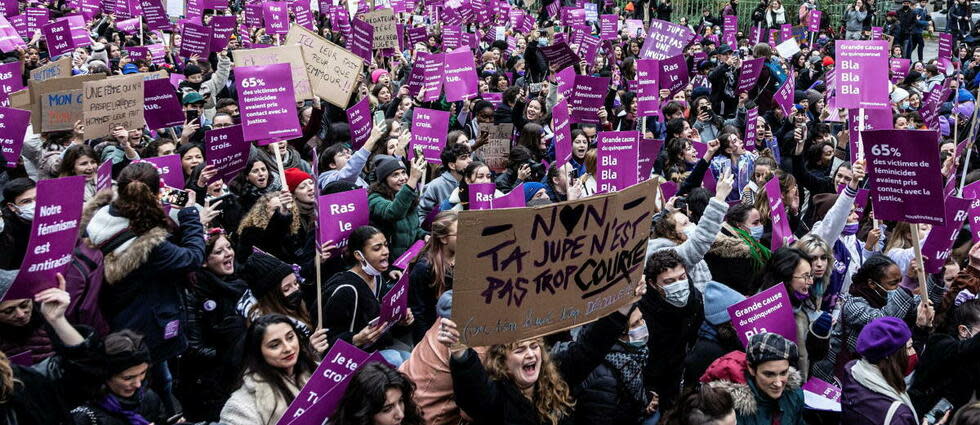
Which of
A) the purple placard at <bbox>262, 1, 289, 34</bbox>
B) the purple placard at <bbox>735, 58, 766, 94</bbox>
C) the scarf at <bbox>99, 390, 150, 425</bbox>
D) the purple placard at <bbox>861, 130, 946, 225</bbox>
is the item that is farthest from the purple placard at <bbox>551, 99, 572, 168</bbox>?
the purple placard at <bbox>262, 1, 289, 34</bbox>

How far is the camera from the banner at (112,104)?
7.88m

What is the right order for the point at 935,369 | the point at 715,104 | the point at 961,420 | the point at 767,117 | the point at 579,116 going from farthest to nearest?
1. the point at 715,104
2. the point at 767,117
3. the point at 579,116
4. the point at 935,369
5. the point at 961,420

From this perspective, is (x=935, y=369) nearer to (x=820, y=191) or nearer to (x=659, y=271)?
(x=659, y=271)

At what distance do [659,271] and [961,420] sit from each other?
1.56m

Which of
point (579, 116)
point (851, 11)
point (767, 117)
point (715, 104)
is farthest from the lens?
point (851, 11)

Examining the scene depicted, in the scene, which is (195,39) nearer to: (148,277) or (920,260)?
(148,277)

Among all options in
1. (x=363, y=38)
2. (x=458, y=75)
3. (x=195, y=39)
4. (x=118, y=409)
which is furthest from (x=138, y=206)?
(x=195, y=39)

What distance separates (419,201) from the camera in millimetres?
7789

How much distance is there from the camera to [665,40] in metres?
13.5

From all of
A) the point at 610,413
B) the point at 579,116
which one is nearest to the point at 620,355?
the point at 610,413

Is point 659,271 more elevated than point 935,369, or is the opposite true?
point 659,271

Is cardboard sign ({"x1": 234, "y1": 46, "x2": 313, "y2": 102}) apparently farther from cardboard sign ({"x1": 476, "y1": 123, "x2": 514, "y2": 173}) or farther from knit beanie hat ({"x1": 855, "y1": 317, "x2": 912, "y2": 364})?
knit beanie hat ({"x1": 855, "y1": 317, "x2": 912, "y2": 364})

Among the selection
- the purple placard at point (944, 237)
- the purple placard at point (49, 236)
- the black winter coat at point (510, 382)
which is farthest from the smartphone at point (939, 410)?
the purple placard at point (49, 236)

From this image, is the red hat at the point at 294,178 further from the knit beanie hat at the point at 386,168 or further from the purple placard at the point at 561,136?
the purple placard at the point at 561,136
